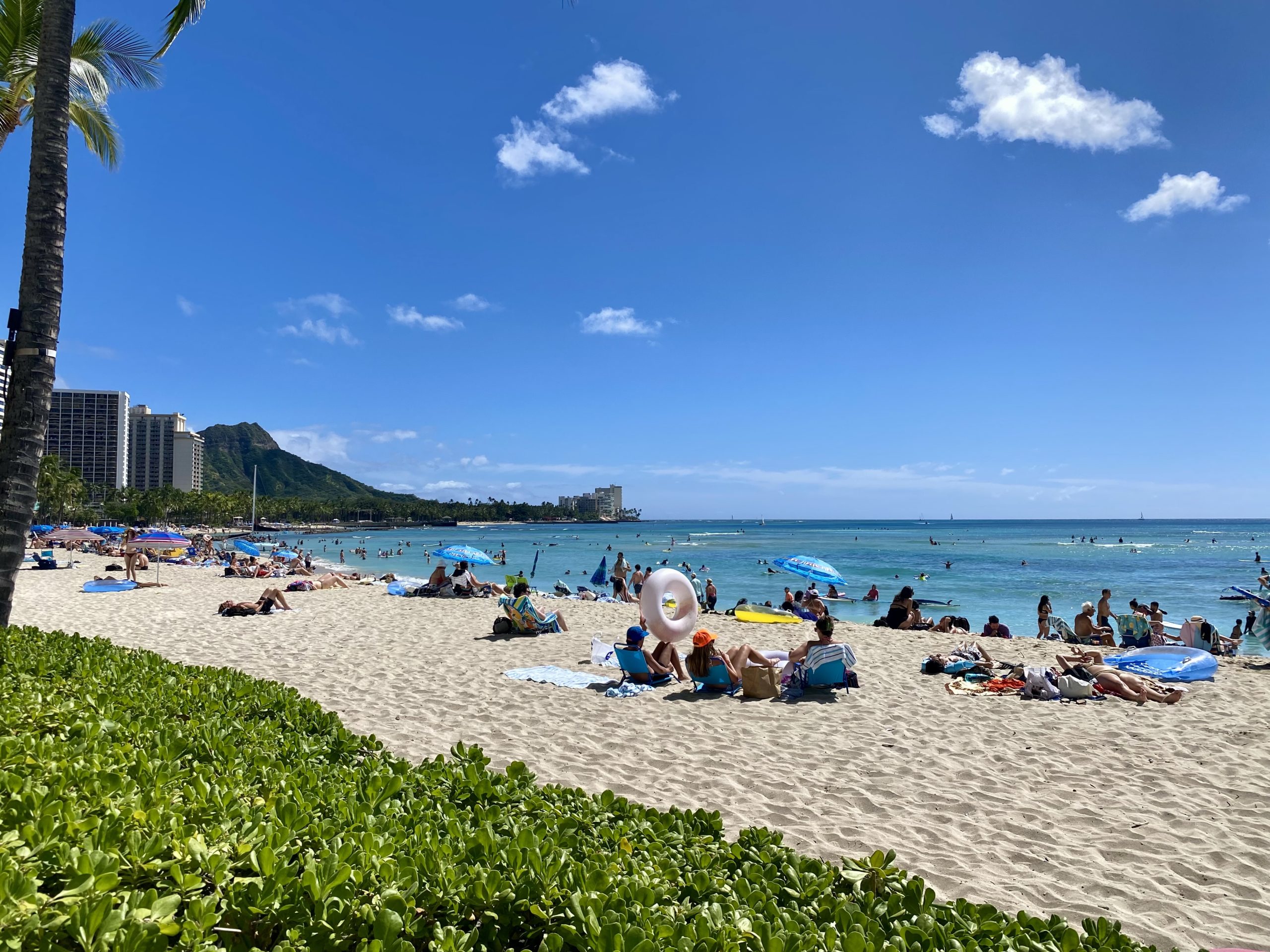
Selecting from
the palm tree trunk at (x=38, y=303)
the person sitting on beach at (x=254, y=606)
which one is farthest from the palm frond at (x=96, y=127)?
the person sitting on beach at (x=254, y=606)

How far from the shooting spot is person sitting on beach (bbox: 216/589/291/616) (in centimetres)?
1434

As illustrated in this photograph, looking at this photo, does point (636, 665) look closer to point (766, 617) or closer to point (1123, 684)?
point (1123, 684)

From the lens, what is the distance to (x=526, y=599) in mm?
12352

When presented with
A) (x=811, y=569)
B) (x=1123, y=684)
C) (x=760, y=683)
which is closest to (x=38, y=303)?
(x=760, y=683)

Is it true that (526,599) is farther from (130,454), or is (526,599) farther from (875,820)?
(130,454)

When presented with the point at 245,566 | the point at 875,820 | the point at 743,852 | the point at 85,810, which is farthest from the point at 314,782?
the point at 245,566

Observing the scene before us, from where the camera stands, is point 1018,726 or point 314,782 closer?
point 314,782

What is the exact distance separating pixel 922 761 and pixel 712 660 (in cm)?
274

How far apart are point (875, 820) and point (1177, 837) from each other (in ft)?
6.24

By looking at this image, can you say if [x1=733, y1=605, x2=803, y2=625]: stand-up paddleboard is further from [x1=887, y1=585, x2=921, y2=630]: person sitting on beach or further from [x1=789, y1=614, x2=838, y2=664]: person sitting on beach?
[x1=789, y1=614, x2=838, y2=664]: person sitting on beach

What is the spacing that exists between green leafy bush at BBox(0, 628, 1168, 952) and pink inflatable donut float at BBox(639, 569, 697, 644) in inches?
247

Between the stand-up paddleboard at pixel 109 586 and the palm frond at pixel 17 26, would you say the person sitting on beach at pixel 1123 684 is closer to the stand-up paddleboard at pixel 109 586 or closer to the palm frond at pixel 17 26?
the palm frond at pixel 17 26

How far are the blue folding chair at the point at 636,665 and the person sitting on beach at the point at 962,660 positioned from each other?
3739 mm

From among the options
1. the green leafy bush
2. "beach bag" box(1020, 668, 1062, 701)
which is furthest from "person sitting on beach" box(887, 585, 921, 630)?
the green leafy bush
